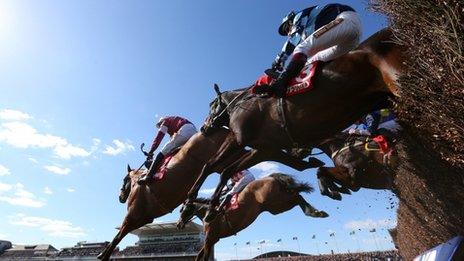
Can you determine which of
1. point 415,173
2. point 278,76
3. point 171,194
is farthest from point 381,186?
point 171,194

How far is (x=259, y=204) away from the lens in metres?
8.53

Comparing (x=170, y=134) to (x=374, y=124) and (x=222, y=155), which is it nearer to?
(x=222, y=155)

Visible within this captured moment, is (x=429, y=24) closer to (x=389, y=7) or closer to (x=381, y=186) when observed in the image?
(x=389, y=7)

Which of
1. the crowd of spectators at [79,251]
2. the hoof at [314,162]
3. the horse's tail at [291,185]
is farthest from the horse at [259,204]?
the crowd of spectators at [79,251]

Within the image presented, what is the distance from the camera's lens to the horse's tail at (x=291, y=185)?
8.23m

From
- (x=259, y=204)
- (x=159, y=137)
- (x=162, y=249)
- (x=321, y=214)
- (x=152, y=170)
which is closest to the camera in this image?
(x=152, y=170)

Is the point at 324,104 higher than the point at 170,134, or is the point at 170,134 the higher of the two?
the point at 170,134

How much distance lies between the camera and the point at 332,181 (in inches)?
249

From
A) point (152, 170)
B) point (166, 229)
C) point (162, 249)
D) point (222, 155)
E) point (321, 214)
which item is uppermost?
point (166, 229)

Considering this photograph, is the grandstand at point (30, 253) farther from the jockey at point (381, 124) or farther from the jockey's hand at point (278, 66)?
the jockey's hand at point (278, 66)

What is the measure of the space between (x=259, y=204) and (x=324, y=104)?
5.05 m

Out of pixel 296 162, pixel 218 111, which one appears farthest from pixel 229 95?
pixel 296 162

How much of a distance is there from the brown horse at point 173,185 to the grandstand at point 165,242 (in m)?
42.7

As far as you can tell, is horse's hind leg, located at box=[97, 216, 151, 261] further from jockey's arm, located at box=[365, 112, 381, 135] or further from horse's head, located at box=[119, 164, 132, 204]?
jockey's arm, located at box=[365, 112, 381, 135]
